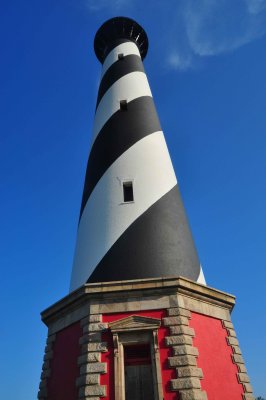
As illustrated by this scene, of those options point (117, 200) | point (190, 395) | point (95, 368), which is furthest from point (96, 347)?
point (117, 200)

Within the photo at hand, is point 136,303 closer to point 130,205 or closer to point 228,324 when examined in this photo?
point 228,324

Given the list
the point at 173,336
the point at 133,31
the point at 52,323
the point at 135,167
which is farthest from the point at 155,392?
the point at 133,31

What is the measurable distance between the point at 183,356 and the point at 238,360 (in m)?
1.62

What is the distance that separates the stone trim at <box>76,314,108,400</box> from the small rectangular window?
2.86 m

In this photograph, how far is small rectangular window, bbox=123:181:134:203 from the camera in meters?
8.54

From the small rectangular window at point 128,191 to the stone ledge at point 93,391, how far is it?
3.91 meters

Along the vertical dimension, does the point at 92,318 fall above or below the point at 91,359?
above

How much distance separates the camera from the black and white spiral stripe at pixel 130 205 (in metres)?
7.52

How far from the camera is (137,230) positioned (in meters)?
7.82

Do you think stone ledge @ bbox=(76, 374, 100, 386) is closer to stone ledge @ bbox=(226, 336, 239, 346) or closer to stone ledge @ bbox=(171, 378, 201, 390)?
stone ledge @ bbox=(171, 378, 201, 390)

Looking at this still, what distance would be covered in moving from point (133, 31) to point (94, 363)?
12776 mm

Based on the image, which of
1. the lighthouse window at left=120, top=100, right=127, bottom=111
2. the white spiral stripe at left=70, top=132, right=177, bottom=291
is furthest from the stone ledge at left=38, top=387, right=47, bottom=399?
the lighthouse window at left=120, top=100, right=127, bottom=111

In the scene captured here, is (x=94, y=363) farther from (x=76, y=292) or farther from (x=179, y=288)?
(x=179, y=288)

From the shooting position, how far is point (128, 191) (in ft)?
28.6
